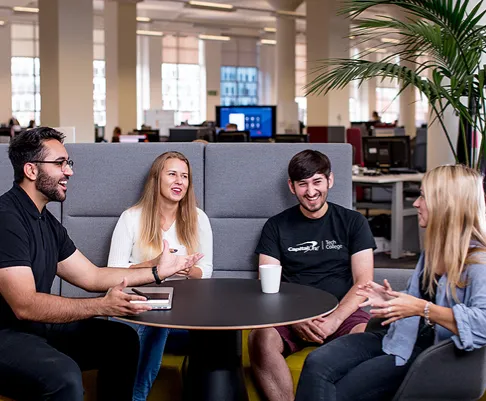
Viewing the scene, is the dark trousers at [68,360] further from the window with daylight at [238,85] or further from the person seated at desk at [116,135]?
the window with daylight at [238,85]

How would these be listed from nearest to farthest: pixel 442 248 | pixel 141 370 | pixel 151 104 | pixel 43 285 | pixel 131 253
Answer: pixel 442 248, pixel 43 285, pixel 141 370, pixel 131 253, pixel 151 104

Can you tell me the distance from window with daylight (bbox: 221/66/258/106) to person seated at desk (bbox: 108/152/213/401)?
2228 cm

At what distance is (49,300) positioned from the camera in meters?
2.44

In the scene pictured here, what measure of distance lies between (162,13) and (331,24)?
8343 mm

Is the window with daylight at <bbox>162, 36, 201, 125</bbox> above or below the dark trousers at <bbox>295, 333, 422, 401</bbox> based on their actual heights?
above

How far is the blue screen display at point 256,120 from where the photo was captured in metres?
10.9

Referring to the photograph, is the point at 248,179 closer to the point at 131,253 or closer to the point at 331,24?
the point at 131,253

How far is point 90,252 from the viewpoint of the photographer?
3.71m

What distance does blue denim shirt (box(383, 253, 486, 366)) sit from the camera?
2.21m

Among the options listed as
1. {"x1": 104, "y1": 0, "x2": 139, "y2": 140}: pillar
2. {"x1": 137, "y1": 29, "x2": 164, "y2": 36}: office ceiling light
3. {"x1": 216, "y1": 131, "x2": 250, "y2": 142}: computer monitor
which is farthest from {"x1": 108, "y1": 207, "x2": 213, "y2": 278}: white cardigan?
{"x1": 137, "y1": 29, "x2": 164, "y2": 36}: office ceiling light

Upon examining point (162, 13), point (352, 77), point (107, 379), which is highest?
point (162, 13)

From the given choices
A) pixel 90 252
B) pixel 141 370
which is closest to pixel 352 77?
pixel 90 252

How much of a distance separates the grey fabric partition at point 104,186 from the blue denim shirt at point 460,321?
1.47 m

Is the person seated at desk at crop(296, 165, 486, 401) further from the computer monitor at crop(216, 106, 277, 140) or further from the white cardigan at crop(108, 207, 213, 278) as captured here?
the computer monitor at crop(216, 106, 277, 140)
